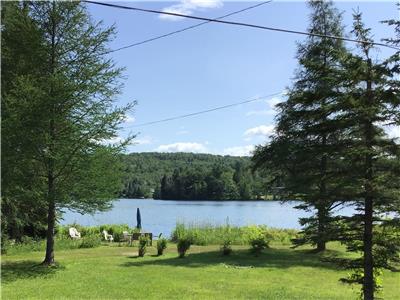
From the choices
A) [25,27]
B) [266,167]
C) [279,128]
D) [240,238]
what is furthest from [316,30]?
[25,27]

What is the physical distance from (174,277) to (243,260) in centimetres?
510

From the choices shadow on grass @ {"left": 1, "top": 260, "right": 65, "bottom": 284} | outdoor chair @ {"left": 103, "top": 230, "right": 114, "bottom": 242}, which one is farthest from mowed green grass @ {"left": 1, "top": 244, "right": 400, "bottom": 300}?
outdoor chair @ {"left": 103, "top": 230, "right": 114, "bottom": 242}

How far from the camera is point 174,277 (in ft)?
45.0

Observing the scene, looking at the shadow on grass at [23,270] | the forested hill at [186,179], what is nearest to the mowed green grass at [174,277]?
the shadow on grass at [23,270]

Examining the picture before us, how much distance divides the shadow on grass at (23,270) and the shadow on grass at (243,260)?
8.13 ft

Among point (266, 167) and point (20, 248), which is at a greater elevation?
point (266, 167)

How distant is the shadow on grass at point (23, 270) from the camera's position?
44.3 ft

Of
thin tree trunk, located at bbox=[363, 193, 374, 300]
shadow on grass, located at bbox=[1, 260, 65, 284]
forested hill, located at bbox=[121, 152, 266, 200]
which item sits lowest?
shadow on grass, located at bbox=[1, 260, 65, 284]

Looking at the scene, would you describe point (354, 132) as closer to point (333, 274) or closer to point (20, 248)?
point (333, 274)

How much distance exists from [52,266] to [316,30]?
15.7 metres

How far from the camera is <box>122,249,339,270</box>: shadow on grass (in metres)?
16.8

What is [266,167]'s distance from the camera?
77.9ft

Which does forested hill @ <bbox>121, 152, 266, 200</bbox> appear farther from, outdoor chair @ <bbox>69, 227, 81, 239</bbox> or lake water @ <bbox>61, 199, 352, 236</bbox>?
outdoor chair @ <bbox>69, 227, 81, 239</bbox>

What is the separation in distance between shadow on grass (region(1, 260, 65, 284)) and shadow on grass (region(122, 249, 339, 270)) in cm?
248
